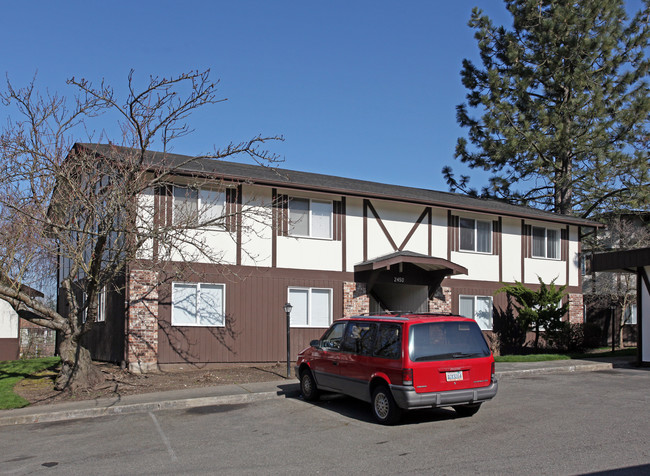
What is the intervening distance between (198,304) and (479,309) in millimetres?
10411

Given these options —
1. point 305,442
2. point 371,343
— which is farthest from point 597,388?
point 305,442

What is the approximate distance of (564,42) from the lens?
3138 centimetres

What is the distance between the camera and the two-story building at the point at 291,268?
53.2 feet

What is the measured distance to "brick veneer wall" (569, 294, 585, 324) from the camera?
2412 cm

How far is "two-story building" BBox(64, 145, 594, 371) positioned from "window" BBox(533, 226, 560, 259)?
87 centimetres

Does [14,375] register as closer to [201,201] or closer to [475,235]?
[201,201]

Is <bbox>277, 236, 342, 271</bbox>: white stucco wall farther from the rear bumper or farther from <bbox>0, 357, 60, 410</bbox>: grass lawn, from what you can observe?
the rear bumper

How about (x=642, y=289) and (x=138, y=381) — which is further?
(x=642, y=289)

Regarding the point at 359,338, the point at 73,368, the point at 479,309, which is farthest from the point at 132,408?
the point at 479,309

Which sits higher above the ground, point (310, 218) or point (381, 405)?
point (310, 218)

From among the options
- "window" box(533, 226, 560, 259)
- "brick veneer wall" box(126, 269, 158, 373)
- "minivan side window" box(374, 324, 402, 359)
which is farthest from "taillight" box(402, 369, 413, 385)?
"window" box(533, 226, 560, 259)

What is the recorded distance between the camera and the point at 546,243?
24.2m

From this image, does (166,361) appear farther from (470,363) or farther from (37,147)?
(470,363)

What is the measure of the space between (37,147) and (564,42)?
27030 millimetres
